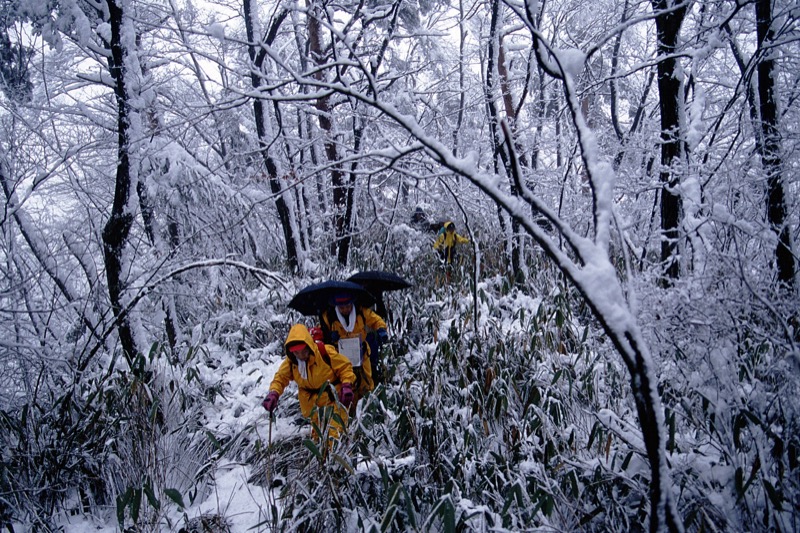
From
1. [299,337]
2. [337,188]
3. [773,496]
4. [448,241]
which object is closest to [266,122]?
[337,188]

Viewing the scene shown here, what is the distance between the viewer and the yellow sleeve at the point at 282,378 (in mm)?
3789

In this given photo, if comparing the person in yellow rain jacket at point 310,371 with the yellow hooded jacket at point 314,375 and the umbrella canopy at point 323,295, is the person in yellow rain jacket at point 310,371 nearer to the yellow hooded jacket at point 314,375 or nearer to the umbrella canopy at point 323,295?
the yellow hooded jacket at point 314,375

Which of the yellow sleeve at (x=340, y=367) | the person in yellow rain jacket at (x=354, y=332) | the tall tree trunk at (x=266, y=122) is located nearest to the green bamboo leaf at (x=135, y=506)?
the yellow sleeve at (x=340, y=367)

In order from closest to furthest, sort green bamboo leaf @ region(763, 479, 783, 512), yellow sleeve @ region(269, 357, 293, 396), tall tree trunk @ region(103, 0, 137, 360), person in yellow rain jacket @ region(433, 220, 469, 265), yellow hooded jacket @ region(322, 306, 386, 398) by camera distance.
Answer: green bamboo leaf @ region(763, 479, 783, 512)
yellow sleeve @ region(269, 357, 293, 396)
yellow hooded jacket @ region(322, 306, 386, 398)
tall tree trunk @ region(103, 0, 137, 360)
person in yellow rain jacket @ region(433, 220, 469, 265)

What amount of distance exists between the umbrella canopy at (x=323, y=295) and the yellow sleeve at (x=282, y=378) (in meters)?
0.75

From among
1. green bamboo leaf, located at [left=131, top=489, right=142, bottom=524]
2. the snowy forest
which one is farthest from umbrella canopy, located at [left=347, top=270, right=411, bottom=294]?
green bamboo leaf, located at [left=131, top=489, right=142, bottom=524]

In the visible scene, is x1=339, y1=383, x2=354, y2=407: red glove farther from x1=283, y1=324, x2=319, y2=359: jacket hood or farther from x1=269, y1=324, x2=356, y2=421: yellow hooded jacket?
x1=283, y1=324, x2=319, y2=359: jacket hood

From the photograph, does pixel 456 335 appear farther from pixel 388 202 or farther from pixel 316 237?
pixel 388 202

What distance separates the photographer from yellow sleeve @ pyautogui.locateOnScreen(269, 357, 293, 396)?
3.79 m

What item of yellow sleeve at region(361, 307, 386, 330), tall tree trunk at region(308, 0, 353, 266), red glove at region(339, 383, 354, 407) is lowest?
red glove at region(339, 383, 354, 407)

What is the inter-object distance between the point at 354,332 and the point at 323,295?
48cm

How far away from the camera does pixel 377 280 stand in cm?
507

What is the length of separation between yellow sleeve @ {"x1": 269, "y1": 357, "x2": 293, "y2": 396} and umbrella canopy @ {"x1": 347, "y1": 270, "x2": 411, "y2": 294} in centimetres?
134

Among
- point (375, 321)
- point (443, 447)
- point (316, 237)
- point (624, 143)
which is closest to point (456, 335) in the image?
point (375, 321)
